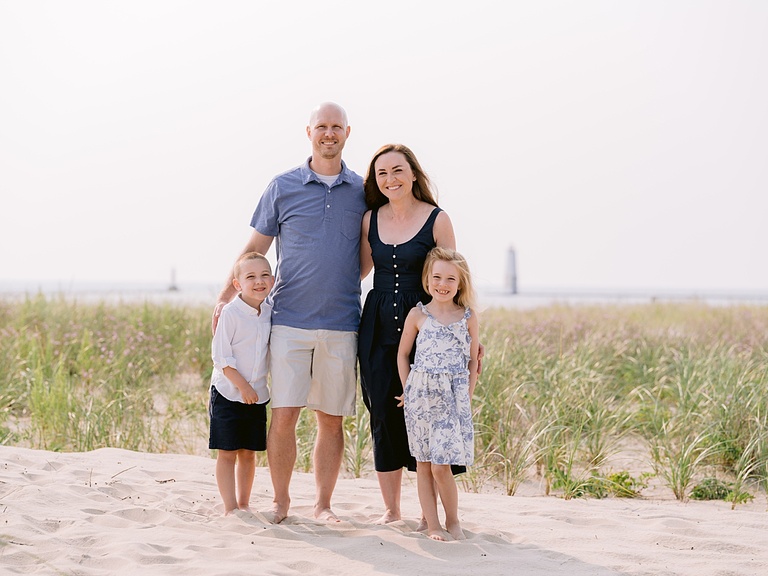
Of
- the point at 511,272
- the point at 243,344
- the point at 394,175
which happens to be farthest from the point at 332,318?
the point at 511,272

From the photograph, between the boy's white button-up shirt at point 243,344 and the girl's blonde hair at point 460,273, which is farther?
the boy's white button-up shirt at point 243,344

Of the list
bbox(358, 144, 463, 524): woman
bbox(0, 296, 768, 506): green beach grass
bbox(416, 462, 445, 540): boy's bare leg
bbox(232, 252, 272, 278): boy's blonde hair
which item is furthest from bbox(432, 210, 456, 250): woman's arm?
bbox(0, 296, 768, 506): green beach grass

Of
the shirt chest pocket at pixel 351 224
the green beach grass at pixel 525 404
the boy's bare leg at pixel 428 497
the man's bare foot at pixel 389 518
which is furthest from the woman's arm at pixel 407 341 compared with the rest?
the green beach grass at pixel 525 404

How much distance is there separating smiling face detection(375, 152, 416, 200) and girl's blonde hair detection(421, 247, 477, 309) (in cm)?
40

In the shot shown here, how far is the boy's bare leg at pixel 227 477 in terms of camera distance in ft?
15.6

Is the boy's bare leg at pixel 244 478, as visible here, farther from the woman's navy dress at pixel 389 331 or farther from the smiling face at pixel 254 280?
the smiling face at pixel 254 280

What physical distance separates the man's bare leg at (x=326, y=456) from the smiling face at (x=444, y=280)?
1.08m

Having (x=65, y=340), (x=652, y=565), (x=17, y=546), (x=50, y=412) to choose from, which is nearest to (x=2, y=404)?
(x=50, y=412)

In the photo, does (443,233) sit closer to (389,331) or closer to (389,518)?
(389,331)

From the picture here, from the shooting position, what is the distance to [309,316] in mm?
4684

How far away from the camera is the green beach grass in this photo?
245 inches

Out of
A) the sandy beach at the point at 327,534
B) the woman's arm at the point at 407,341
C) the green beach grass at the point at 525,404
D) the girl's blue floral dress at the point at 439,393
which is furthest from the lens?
the green beach grass at the point at 525,404

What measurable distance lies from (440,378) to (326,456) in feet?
3.32

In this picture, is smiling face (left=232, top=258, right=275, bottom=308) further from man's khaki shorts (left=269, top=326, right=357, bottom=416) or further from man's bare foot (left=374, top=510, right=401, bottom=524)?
man's bare foot (left=374, top=510, right=401, bottom=524)
